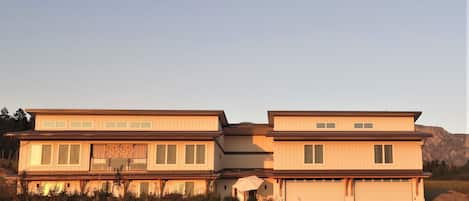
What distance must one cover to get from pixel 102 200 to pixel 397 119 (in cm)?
1953

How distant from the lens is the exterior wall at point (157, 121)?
3300 centimetres

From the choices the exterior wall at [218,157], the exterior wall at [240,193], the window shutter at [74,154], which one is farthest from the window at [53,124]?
the exterior wall at [240,193]

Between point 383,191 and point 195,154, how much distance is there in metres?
12.1

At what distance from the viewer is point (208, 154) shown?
1265 inches

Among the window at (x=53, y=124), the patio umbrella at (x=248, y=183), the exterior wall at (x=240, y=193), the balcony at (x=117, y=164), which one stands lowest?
the exterior wall at (x=240, y=193)

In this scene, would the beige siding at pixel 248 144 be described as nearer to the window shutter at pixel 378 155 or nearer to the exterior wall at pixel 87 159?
the exterior wall at pixel 87 159

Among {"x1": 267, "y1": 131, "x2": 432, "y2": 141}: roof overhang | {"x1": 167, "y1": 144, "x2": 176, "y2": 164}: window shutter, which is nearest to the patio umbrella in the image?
{"x1": 267, "y1": 131, "x2": 432, "y2": 141}: roof overhang

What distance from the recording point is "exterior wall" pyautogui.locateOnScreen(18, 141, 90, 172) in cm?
3167

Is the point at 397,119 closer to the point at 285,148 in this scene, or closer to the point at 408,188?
the point at 408,188

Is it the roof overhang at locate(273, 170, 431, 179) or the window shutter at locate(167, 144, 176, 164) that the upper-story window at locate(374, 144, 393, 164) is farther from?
the window shutter at locate(167, 144, 176, 164)

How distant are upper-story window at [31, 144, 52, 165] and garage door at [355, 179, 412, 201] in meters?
19.1

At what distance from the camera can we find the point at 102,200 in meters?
24.8

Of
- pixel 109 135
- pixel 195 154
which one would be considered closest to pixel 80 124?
pixel 109 135

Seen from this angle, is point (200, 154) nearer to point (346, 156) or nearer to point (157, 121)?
point (157, 121)
